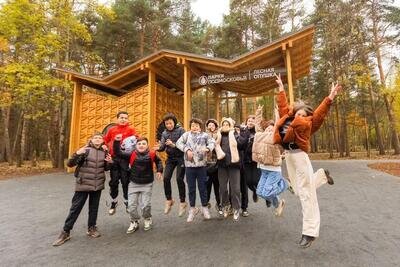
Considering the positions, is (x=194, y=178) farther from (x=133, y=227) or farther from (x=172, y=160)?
(x=133, y=227)

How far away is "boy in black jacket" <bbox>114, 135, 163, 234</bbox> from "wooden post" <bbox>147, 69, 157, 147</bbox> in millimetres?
9000

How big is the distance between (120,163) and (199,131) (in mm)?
1618

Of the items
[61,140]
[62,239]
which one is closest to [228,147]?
[62,239]

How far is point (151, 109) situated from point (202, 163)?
9.87 metres

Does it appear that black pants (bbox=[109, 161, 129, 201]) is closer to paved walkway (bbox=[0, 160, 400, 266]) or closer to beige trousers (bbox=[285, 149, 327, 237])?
paved walkway (bbox=[0, 160, 400, 266])

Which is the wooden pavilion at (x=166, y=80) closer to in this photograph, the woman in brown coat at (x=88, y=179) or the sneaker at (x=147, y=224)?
the sneaker at (x=147, y=224)

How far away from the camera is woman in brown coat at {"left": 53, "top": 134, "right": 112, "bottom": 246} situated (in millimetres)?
4945

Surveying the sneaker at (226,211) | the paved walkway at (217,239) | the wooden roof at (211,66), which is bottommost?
the paved walkway at (217,239)

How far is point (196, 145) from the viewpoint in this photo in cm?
545

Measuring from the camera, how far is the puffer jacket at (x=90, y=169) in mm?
5012

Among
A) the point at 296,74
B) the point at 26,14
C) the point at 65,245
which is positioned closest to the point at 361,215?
the point at 65,245

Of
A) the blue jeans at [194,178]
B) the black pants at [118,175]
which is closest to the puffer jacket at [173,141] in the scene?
the blue jeans at [194,178]

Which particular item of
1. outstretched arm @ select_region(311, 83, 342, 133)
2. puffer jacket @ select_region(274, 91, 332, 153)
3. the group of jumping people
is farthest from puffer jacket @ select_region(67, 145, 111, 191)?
outstretched arm @ select_region(311, 83, 342, 133)

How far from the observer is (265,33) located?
28047 millimetres
